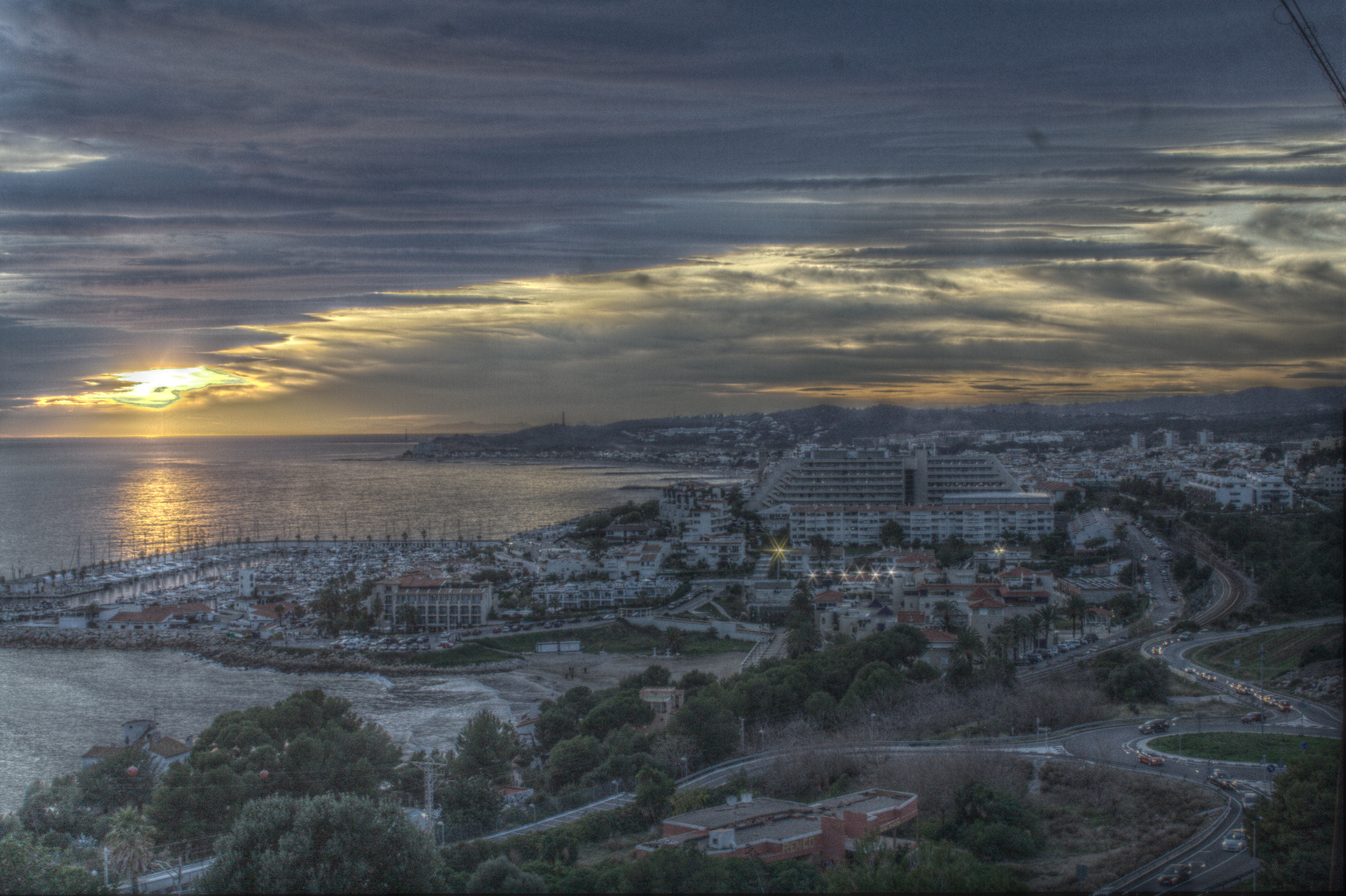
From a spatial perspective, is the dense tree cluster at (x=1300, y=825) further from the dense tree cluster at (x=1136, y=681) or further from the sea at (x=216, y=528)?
the sea at (x=216, y=528)

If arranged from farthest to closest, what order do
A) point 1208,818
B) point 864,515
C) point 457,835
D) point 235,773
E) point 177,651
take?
point 864,515 → point 177,651 → point 235,773 → point 457,835 → point 1208,818

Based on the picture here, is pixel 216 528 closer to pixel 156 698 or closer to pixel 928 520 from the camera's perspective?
pixel 156 698

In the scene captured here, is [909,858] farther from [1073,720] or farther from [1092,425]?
[1092,425]

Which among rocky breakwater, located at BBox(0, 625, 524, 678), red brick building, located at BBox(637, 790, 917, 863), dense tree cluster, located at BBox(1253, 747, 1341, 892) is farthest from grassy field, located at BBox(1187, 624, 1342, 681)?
rocky breakwater, located at BBox(0, 625, 524, 678)

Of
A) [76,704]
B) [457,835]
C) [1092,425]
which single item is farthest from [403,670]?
[1092,425]

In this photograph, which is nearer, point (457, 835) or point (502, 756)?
point (457, 835)
